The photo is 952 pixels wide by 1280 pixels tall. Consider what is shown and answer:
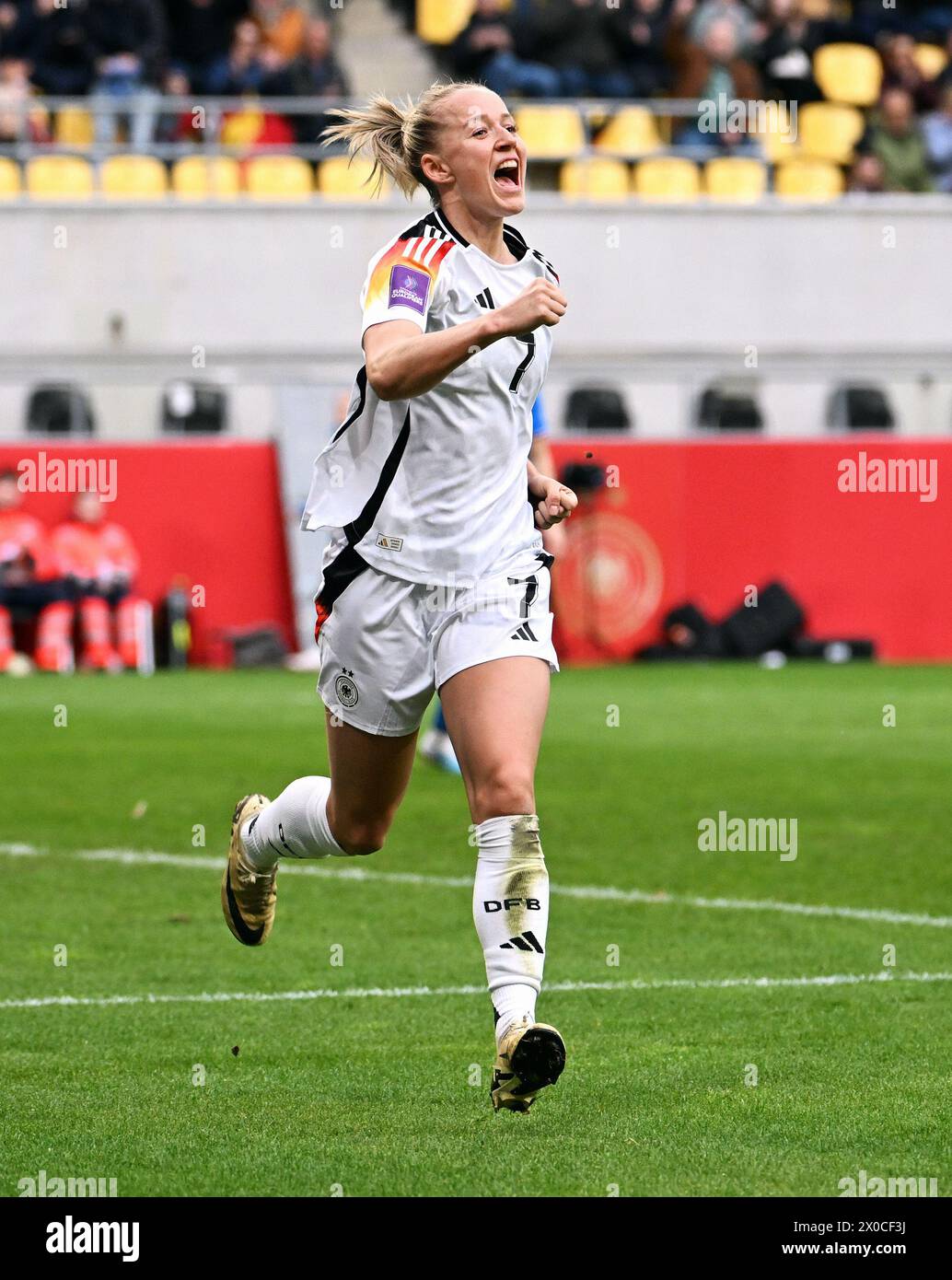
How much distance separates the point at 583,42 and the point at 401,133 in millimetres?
21129

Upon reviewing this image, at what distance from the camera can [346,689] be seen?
18.6ft

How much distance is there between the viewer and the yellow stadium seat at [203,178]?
82.5 ft

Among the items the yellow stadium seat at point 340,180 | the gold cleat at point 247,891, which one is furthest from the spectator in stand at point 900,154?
the gold cleat at point 247,891

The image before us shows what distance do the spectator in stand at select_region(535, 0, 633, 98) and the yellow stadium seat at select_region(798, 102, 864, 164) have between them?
2311mm

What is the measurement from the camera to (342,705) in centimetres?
570

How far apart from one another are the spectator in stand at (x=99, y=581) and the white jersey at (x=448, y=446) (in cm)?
1557

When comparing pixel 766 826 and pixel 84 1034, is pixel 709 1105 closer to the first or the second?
pixel 84 1034

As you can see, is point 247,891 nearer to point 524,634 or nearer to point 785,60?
point 524,634

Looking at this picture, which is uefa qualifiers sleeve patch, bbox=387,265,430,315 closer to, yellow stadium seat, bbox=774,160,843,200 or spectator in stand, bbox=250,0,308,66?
spectator in stand, bbox=250,0,308,66

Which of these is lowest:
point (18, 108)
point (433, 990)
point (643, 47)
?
point (433, 990)

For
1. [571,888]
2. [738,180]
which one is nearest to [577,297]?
[738,180]

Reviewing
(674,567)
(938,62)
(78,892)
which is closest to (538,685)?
(78,892)

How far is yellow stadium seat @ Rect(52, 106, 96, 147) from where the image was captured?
2516cm

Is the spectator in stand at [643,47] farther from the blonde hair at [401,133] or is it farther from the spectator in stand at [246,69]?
the blonde hair at [401,133]
